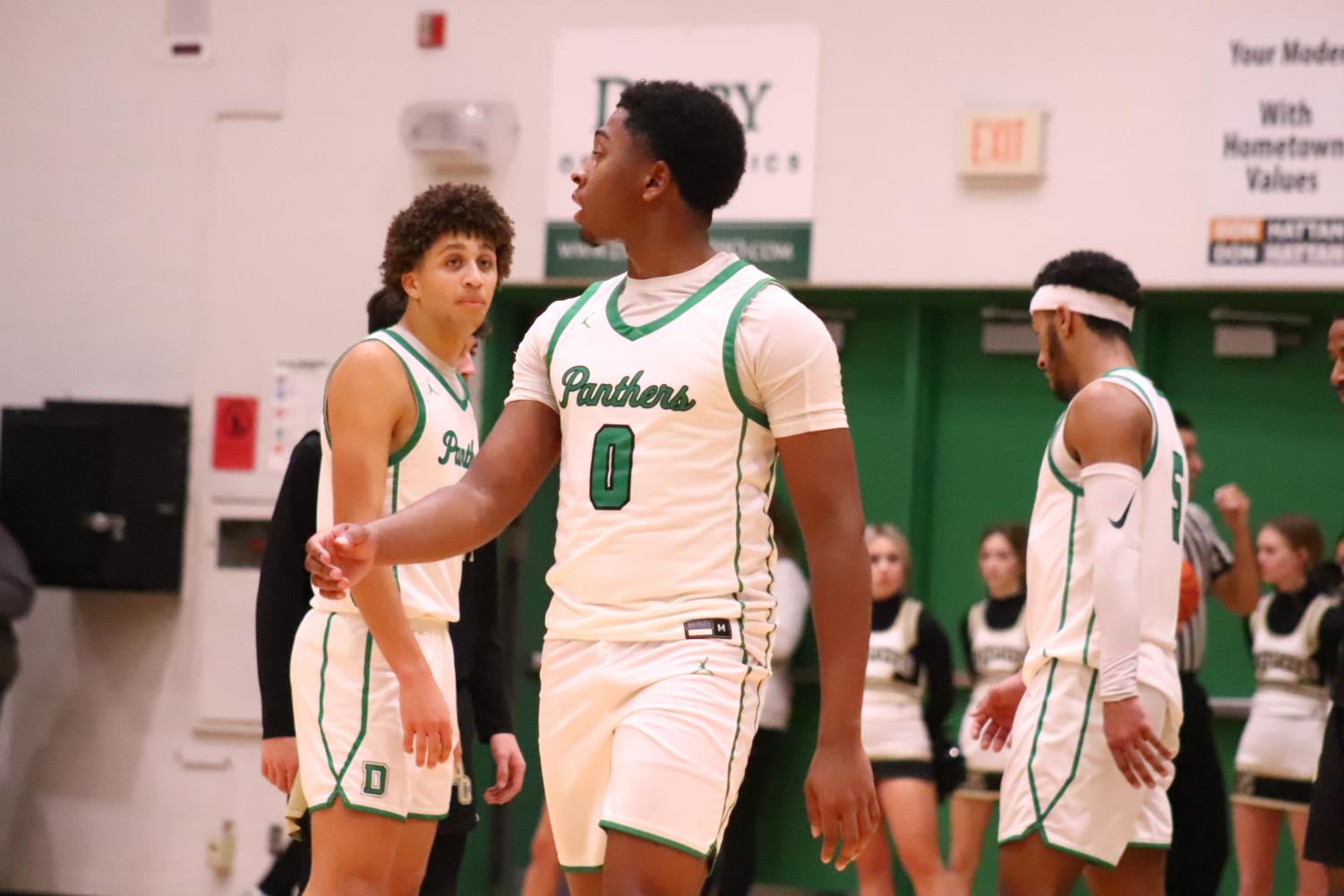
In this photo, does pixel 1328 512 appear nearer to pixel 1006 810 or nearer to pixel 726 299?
pixel 1006 810

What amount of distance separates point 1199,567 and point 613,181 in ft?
13.1

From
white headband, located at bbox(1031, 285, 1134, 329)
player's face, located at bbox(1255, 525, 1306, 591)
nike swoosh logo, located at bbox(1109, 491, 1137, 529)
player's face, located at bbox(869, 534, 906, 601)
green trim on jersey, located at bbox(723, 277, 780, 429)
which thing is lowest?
player's face, located at bbox(869, 534, 906, 601)

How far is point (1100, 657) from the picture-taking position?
3.93m

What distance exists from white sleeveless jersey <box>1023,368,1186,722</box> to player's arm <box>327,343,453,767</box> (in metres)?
1.44

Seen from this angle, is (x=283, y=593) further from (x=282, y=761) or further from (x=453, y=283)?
(x=453, y=283)

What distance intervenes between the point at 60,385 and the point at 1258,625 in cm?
534

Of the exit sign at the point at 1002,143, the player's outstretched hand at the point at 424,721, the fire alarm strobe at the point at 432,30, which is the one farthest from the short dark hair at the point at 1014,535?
the player's outstretched hand at the point at 424,721

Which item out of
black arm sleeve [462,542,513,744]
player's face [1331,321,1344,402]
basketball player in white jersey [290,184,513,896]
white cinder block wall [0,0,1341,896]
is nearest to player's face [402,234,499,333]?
basketball player in white jersey [290,184,513,896]

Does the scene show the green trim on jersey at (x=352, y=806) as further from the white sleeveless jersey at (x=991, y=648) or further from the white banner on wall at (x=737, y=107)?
the white banner on wall at (x=737, y=107)

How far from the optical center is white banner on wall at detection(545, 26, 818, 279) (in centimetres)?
736

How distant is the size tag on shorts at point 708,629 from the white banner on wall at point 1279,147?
4548 millimetres

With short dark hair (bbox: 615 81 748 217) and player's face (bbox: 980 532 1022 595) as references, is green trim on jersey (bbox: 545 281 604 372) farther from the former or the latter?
player's face (bbox: 980 532 1022 595)

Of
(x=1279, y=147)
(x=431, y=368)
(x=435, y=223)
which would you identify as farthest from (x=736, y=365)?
(x=1279, y=147)

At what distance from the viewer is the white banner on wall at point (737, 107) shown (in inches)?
290
